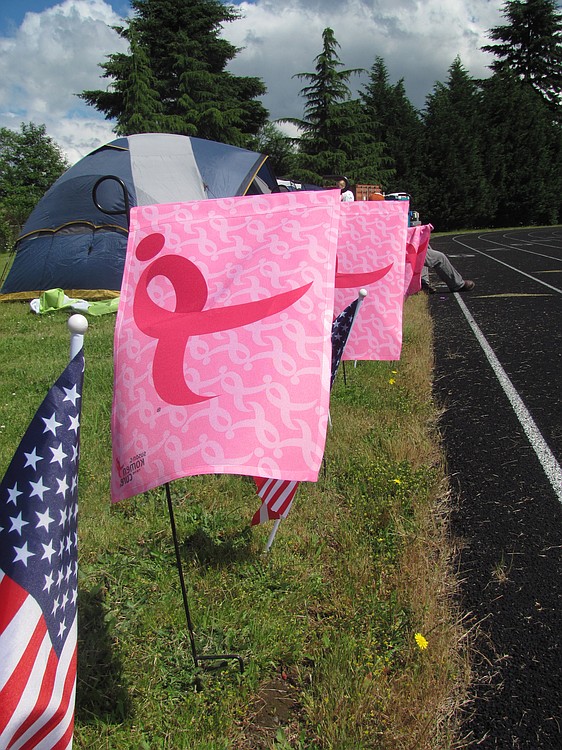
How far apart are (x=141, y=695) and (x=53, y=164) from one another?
63.8 metres

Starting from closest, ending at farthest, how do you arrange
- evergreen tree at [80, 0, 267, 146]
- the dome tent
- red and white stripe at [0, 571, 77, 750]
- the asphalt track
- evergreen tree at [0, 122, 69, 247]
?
red and white stripe at [0, 571, 77, 750]
the asphalt track
the dome tent
evergreen tree at [80, 0, 267, 146]
evergreen tree at [0, 122, 69, 247]

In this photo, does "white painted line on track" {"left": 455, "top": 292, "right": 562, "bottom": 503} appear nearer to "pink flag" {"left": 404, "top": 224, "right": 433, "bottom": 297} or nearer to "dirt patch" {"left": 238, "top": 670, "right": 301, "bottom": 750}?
"pink flag" {"left": 404, "top": 224, "right": 433, "bottom": 297}

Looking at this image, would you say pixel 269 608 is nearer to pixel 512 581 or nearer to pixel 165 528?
pixel 165 528

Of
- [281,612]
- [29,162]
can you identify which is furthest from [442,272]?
[29,162]

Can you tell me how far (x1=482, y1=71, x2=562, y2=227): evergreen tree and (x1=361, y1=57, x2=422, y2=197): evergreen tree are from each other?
5.60 metres

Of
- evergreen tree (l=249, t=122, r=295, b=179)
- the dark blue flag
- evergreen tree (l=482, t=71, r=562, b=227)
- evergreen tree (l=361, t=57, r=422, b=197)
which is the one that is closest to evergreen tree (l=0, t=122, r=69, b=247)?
evergreen tree (l=249, t=122, r=295, b=179)

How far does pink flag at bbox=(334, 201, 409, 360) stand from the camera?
15.0 ft

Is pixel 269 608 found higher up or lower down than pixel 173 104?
lower down

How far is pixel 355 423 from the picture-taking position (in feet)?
14.7

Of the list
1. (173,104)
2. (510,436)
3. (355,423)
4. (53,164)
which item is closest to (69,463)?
(355,423)

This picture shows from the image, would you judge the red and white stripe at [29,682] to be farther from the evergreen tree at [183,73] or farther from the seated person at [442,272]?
the evergreen tree at [183,73]

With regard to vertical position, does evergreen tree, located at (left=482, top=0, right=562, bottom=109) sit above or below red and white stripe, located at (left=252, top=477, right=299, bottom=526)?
above

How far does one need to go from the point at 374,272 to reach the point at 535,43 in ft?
217

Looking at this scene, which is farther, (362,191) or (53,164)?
(53,164)
